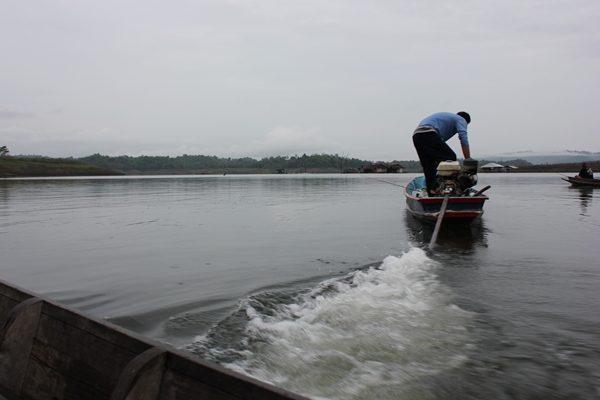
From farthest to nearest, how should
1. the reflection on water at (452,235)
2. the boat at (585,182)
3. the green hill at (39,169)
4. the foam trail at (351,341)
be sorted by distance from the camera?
the green hill at (39,169) < the boat at (585,182) < the reflection on water at (452,235) < the foam trail at (351,341)

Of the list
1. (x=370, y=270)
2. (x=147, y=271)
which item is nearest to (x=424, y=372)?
(x=370, y=270)

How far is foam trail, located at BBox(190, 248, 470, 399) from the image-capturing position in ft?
8.35

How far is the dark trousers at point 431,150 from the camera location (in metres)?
9.45

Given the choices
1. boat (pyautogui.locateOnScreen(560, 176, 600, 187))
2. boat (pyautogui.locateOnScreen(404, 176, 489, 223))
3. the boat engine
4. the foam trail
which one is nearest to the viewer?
the foam trail

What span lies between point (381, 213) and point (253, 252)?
676 centimetres

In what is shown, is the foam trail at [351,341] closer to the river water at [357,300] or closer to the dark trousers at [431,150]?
the river water at [357,300]

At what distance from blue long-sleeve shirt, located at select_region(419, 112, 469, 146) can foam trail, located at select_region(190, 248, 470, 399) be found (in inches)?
237

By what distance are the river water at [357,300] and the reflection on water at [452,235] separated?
0.18 feet

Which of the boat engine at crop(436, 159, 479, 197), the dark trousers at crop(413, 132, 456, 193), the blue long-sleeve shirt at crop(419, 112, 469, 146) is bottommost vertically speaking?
the boat engine at crop(436, 159, 479, 197)

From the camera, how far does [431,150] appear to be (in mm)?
9555

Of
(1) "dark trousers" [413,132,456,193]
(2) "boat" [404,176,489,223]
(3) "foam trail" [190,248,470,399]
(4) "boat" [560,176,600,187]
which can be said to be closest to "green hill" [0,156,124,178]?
(1) "dark trousers" [413,132,456,193]

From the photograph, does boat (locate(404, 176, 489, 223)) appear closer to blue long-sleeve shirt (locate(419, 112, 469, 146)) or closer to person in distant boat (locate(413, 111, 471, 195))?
person in distant boat (locate(413, 111, 471, 195))

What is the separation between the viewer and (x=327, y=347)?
3004 millimetres

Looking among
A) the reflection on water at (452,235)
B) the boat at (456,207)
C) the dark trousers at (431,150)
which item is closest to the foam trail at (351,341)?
the reflection on water at (452,235)
